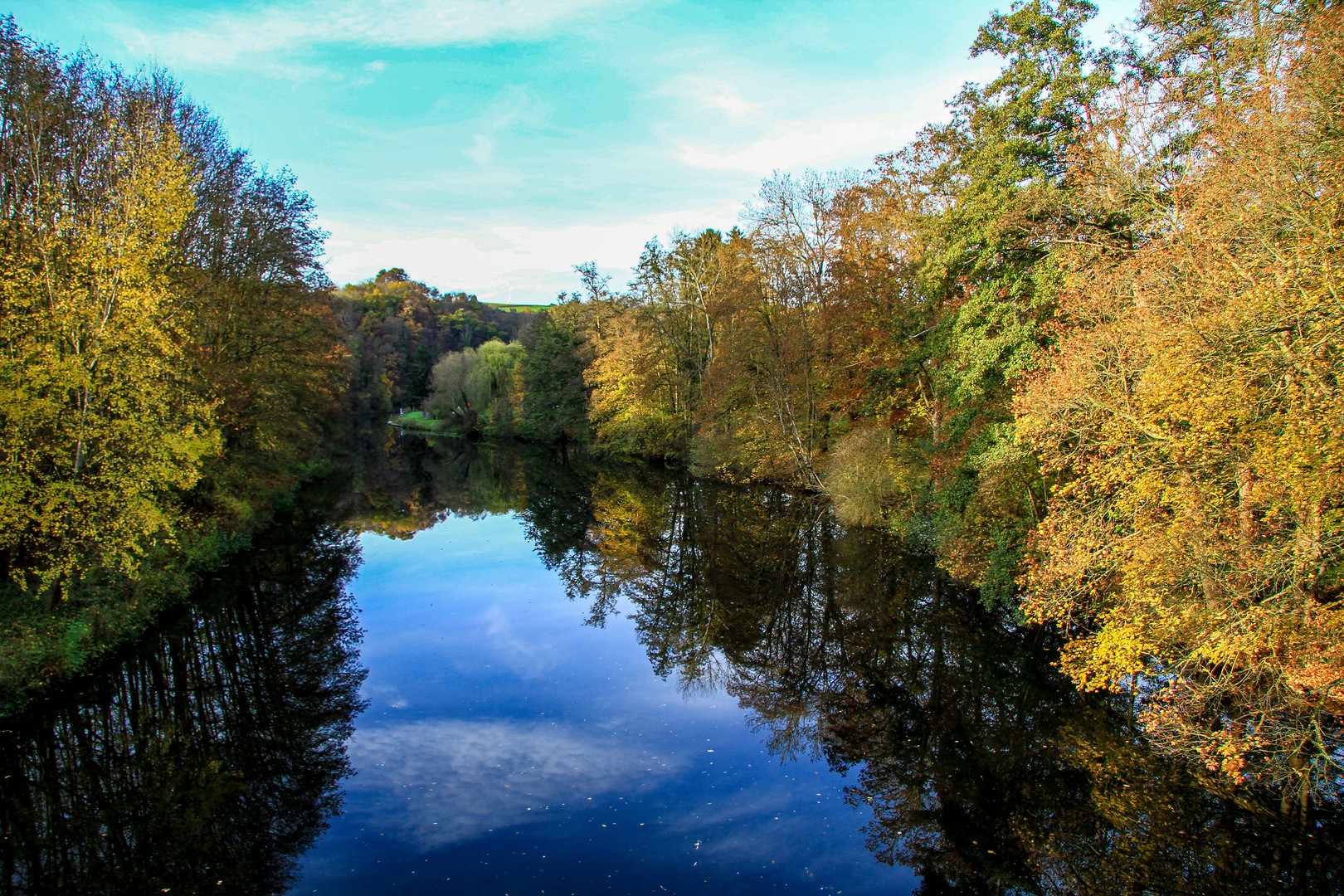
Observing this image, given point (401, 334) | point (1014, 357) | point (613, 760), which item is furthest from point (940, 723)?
point (401, 334)

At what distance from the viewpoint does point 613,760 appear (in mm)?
10242

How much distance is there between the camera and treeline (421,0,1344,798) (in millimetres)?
7688

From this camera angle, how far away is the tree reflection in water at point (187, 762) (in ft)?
25.3

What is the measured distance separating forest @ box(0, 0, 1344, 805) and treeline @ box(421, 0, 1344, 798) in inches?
2.5

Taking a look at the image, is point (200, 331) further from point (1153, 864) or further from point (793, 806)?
A: point (1153, 864)

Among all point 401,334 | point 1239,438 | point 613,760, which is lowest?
point 613,760

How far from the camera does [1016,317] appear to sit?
15.7 meters

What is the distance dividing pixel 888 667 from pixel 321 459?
3669 centimetres

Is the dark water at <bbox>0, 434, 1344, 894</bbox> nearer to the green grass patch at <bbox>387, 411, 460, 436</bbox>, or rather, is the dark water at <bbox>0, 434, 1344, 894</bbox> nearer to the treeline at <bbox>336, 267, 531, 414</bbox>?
the treeline at <bbox>336, 267, 531, 414</bbox>

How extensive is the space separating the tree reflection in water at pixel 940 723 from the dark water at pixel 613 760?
0.17 feet

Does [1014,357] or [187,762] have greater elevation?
[1014,357]

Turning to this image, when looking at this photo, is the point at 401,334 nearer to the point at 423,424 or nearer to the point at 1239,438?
the point at 423,424

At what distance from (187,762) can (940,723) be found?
11.2m

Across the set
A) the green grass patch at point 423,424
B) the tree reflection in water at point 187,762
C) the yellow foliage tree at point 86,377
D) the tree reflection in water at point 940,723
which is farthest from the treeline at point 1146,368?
the green grass patch at point 423,424
